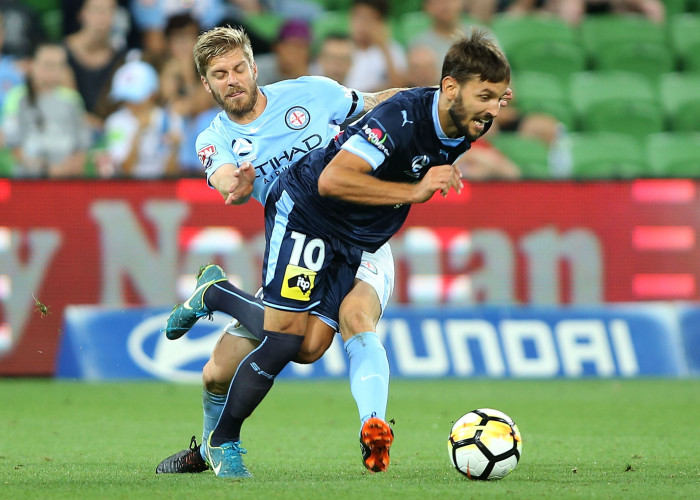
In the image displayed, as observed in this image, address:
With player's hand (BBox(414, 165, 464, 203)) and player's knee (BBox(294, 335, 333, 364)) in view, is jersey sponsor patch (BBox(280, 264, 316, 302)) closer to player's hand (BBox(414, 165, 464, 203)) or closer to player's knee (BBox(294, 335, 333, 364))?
player's knee (BBox(294, 335, 333, 364))

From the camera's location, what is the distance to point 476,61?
498 cm

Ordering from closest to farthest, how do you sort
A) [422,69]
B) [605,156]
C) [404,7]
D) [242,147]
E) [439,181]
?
[439,181]
[242,147]
[422,69]
[605,156]
[404,7]

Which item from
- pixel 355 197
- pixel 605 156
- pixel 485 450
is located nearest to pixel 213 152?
pixel 355 197

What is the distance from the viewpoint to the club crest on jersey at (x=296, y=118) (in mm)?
5887

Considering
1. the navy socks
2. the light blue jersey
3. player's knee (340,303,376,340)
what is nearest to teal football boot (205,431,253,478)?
the navy socks

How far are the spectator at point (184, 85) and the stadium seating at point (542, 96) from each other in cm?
367

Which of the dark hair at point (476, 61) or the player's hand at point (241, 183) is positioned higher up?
the dark hair at point (476, 61)

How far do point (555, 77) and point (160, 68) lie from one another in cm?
497

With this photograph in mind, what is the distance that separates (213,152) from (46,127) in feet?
20.4

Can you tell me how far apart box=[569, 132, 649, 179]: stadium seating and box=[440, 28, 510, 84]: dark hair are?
7.32 meters

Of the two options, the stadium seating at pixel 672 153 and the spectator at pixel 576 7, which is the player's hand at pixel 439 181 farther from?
the spectator at pixel 576 7

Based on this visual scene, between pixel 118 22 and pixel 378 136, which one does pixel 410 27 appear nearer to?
pixel 118 22

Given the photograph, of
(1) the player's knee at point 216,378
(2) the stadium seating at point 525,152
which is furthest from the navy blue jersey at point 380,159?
(2) the stadium seating at point 525,152

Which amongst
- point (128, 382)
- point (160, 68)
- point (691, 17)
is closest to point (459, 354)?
point (128, 382)
